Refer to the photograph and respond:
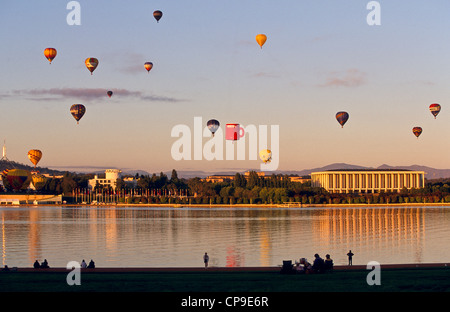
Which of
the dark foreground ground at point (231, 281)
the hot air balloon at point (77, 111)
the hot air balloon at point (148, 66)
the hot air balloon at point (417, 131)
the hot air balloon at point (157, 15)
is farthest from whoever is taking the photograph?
the hot air balloon at point (417, 131)

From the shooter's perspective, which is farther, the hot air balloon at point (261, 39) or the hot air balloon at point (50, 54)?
the hot air balloon at point (50, 54)

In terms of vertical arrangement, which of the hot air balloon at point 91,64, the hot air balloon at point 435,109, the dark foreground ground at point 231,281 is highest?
the hot air balloon at point 91,64

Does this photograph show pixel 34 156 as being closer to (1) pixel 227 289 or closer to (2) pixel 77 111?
(2) pixel 77 111

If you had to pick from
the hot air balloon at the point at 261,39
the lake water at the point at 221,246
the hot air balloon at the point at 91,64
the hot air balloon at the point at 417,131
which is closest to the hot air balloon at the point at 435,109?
the hot air balloon at the point at 417,131

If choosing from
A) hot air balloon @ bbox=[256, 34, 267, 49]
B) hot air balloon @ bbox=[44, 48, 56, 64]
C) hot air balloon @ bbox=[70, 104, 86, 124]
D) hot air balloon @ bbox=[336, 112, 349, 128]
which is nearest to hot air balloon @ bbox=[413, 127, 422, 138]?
hot air balloon @ bbox=[336, 112, 349, 128]

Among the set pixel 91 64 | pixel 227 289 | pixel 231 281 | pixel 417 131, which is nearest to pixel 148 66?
pixel 91 64

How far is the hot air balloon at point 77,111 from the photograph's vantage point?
116188mm

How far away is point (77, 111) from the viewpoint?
11638 centimetres

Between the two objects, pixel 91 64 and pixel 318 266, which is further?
pixel 91 64

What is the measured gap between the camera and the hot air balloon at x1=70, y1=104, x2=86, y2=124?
116 meters

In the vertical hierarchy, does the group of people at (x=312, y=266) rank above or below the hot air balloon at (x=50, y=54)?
below

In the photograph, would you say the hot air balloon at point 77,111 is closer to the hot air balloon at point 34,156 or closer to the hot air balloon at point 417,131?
the hot air balloon at point 34,156
